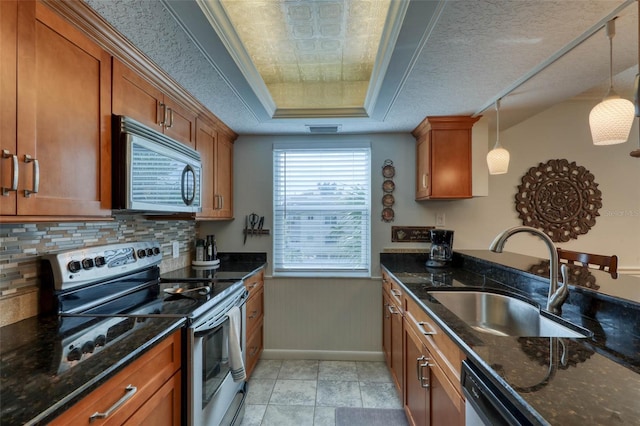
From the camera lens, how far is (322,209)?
2.88 meters

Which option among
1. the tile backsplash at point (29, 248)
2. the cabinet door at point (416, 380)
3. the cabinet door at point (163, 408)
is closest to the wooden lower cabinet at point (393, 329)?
the cabinet door at point (416, 380)

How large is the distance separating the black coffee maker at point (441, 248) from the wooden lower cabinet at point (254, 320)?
4.85 ft

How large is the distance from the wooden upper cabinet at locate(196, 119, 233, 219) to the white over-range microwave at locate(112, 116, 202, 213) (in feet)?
1.23

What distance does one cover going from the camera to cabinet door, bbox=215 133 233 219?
99.9 inches

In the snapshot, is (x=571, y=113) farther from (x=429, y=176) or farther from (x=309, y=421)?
(x=309, y=421)

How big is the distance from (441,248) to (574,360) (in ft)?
5.65

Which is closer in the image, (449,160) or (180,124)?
(180,124)

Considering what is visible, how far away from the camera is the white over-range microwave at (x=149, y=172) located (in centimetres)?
131

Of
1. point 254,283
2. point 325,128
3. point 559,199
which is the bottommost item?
point 254,283

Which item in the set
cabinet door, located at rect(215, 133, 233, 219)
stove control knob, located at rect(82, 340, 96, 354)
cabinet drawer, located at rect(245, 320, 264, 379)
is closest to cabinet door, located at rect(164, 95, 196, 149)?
cabinet door, located at rect(215, 133, 233, 219)

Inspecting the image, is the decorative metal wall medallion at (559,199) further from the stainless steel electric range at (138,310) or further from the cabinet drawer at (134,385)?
the cabinet drawer at (134,385)

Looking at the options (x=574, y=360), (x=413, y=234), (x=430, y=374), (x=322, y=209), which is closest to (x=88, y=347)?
(x=430, y=374)

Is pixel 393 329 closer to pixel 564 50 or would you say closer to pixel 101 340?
pixel 101 340

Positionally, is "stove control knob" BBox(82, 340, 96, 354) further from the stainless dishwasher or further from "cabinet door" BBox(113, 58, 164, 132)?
the stainless dishwasher
